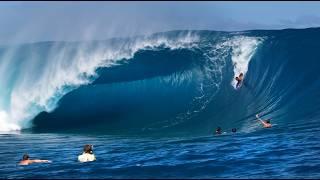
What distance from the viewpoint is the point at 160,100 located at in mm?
25688

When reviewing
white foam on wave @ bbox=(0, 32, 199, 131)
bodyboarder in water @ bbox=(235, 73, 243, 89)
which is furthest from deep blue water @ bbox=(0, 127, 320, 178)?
white foam on wave @ bbox=(0, 32, 199, 131)

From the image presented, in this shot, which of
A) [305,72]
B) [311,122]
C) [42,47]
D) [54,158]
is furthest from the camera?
[42,47]

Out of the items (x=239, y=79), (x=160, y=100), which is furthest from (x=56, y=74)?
(x=239, y=79)

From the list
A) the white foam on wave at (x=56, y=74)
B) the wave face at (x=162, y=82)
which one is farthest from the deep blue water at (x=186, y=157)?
the white foam on wave at (x=56, y=74)

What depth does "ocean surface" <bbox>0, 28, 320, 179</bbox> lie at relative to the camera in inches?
578

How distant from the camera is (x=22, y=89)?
28453 mm

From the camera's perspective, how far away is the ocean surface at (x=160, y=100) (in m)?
14.7

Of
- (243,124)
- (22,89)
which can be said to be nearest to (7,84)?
(22,89)

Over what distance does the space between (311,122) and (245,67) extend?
753cm

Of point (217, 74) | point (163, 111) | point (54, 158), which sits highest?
point (217, 74)

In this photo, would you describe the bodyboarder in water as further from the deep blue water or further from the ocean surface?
the deep blue water

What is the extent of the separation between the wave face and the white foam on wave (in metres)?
0.05

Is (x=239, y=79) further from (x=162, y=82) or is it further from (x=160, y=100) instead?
(x=162, y=82)

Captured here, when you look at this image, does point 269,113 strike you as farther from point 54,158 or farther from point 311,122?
point 54,158
